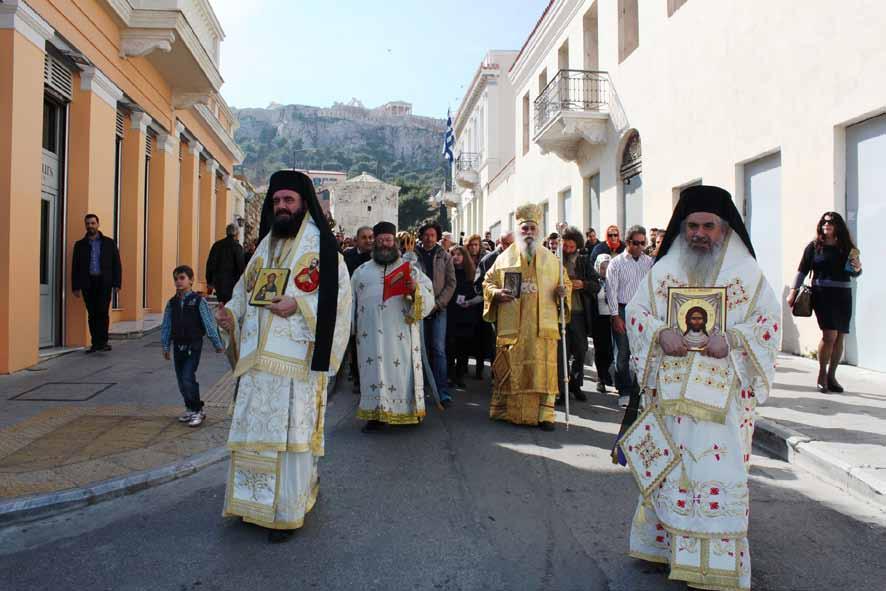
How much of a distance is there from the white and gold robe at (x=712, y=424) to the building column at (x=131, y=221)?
12.0 metres

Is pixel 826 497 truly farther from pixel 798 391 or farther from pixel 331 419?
pixel 331 419

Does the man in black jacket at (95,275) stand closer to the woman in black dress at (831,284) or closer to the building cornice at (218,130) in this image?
the building cornice at (218,130)

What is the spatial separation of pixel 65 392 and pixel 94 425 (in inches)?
66.6

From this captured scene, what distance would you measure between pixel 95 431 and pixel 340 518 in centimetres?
314

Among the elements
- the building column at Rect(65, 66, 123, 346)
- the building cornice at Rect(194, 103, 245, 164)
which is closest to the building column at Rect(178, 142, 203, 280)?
the building cornice at Rect(194, 103, 245, 164)

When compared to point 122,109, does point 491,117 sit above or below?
above

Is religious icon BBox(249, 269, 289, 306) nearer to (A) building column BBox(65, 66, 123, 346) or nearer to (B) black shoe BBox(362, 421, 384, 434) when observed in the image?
(B) black shoe BBox(362, 421, 384, 434)

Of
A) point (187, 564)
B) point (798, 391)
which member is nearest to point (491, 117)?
point (798, 391)

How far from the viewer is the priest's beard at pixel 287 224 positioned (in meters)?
4.16

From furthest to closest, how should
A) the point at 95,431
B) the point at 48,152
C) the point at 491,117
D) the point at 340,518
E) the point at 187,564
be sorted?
the point at 491,117
the point at 48,152
the point at 95,431
the point at 340,518
the point at 187,564

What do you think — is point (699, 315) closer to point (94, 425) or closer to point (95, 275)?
point (94, 425)

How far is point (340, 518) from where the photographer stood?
13.8 feet

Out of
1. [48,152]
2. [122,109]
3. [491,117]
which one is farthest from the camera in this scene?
[491,117]

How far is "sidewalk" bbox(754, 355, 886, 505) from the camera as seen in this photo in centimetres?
493
